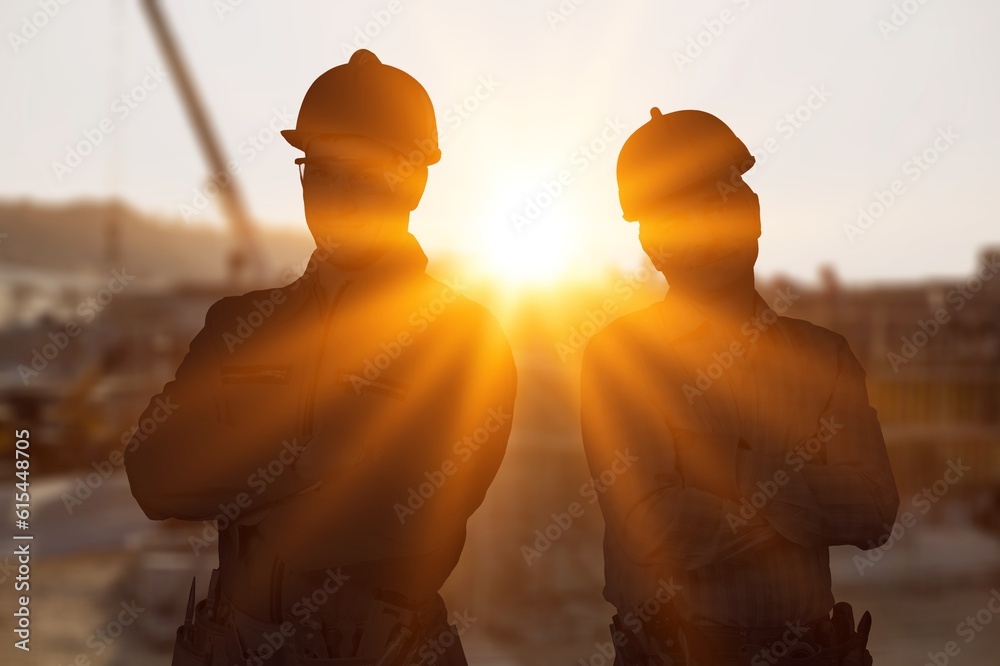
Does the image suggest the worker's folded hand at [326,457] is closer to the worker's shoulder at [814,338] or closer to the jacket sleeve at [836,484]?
the jacket sleeve at [836,484]

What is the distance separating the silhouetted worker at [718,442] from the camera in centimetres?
386

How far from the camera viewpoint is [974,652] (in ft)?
48.6

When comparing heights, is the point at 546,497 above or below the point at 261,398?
below

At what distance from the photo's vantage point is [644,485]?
12.8ft

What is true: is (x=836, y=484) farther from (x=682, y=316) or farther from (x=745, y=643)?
(x=682, y=316)

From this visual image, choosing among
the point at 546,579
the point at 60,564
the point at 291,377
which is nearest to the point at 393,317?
the point at 291,377

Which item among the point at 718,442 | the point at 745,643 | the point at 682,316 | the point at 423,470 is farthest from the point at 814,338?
the point at 423,470

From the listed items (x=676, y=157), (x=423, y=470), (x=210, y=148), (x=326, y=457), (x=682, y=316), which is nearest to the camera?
(x=326, y=457)

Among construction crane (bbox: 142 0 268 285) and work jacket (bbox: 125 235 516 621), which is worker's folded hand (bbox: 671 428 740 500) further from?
construction crane (bbox: 142 0 268 285)

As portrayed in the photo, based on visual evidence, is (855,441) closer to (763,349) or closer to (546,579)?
(763,349)

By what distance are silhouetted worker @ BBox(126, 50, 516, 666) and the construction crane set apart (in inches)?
1156

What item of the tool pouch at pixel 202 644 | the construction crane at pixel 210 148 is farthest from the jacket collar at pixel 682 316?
the construction crane at pixel 210 148

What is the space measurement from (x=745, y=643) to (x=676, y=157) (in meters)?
1.87

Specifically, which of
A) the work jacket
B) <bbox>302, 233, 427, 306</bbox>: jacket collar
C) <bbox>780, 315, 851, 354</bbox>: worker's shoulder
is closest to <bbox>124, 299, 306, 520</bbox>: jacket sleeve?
the work jacket
